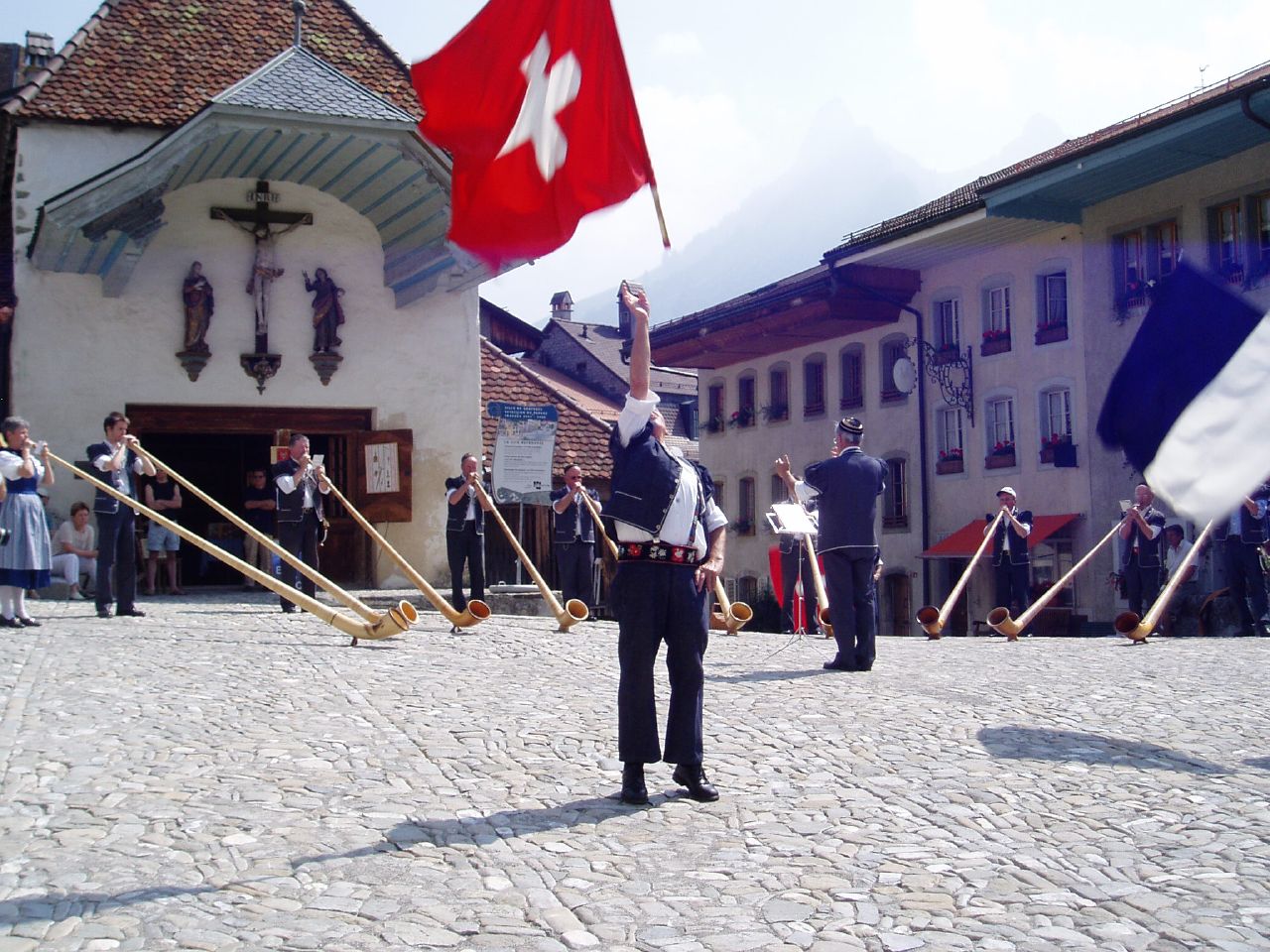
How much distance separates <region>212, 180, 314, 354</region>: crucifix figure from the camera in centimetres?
2222

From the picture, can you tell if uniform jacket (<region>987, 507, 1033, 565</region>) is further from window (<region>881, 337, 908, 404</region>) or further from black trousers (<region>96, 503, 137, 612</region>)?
window (<region>881, 337, 908, 404</region>)

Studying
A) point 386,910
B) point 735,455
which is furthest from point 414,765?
point 735,455

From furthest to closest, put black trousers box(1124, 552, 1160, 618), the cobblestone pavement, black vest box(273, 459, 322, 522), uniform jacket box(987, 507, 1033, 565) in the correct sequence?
1. uniform jacket box(987, 507, 1033, 565)
2. black trousers box(1124, 552, 1160, 618)
3. black vest box(273, 459, 322, 522)
4. the cobblestone pavement

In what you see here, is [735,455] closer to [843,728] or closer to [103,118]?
[103,118]

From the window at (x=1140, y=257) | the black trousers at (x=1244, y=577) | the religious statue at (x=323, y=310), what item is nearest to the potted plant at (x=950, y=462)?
the window at (x=1140, y=257)

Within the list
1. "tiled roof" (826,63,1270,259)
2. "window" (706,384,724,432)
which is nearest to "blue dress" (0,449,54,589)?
"tiled roof" (826,63,1270,259)

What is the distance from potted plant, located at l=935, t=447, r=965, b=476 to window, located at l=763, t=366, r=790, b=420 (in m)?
7.14

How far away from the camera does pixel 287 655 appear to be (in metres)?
12.0

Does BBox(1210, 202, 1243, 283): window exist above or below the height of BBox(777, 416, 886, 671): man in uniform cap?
above

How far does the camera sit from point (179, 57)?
75.5ft

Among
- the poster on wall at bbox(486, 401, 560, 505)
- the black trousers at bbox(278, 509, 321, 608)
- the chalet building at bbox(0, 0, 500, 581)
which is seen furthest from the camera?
the chalet building at bbox(0, 0, 500, 581)

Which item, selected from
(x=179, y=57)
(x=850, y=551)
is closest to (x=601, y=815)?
(x=850, y=551)

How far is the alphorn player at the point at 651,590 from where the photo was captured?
266 inches

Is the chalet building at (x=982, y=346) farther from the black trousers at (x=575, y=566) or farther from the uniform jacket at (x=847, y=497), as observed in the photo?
the uniform jacket at (x=847, y=497)
